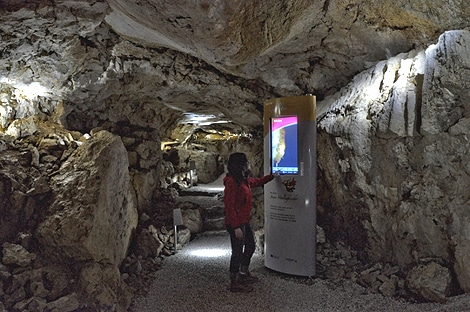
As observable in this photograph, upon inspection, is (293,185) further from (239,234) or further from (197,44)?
(197,44)

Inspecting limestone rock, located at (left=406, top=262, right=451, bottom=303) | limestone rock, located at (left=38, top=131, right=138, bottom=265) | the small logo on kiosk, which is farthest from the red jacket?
limestone rock, located at (left=406, top=262, right=451, bottom=303)

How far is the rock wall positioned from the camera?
4172mm

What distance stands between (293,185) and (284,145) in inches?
25.9

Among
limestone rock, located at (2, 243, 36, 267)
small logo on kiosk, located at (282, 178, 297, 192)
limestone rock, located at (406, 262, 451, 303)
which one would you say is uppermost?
small logo on kiosk, located at (282, 178, 297, 192)

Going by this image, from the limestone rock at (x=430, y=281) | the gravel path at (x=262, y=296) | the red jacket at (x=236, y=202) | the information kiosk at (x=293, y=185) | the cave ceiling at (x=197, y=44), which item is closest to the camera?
the limestone rock at (x=430, y=281)

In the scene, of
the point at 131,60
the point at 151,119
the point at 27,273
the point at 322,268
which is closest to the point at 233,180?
the point at 322,268

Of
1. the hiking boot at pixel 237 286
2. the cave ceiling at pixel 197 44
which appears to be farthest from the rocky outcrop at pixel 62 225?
the cave ceiling at pixel 197 44

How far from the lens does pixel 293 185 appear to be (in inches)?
212

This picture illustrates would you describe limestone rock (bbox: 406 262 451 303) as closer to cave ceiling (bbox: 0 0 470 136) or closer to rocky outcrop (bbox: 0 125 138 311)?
cave ceiling (bbox: 0 0 470 136)

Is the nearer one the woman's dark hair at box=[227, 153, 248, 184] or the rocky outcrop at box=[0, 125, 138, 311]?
the rocky outcrop at box=[0, 125, 138, 311]

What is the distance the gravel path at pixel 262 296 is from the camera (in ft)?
14.1

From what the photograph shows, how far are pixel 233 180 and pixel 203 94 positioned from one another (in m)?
3.57

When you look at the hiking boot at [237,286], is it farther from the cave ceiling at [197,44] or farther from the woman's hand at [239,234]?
the cave ceiling at [197,44]

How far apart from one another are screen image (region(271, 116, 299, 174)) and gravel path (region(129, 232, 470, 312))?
67.8 inches
